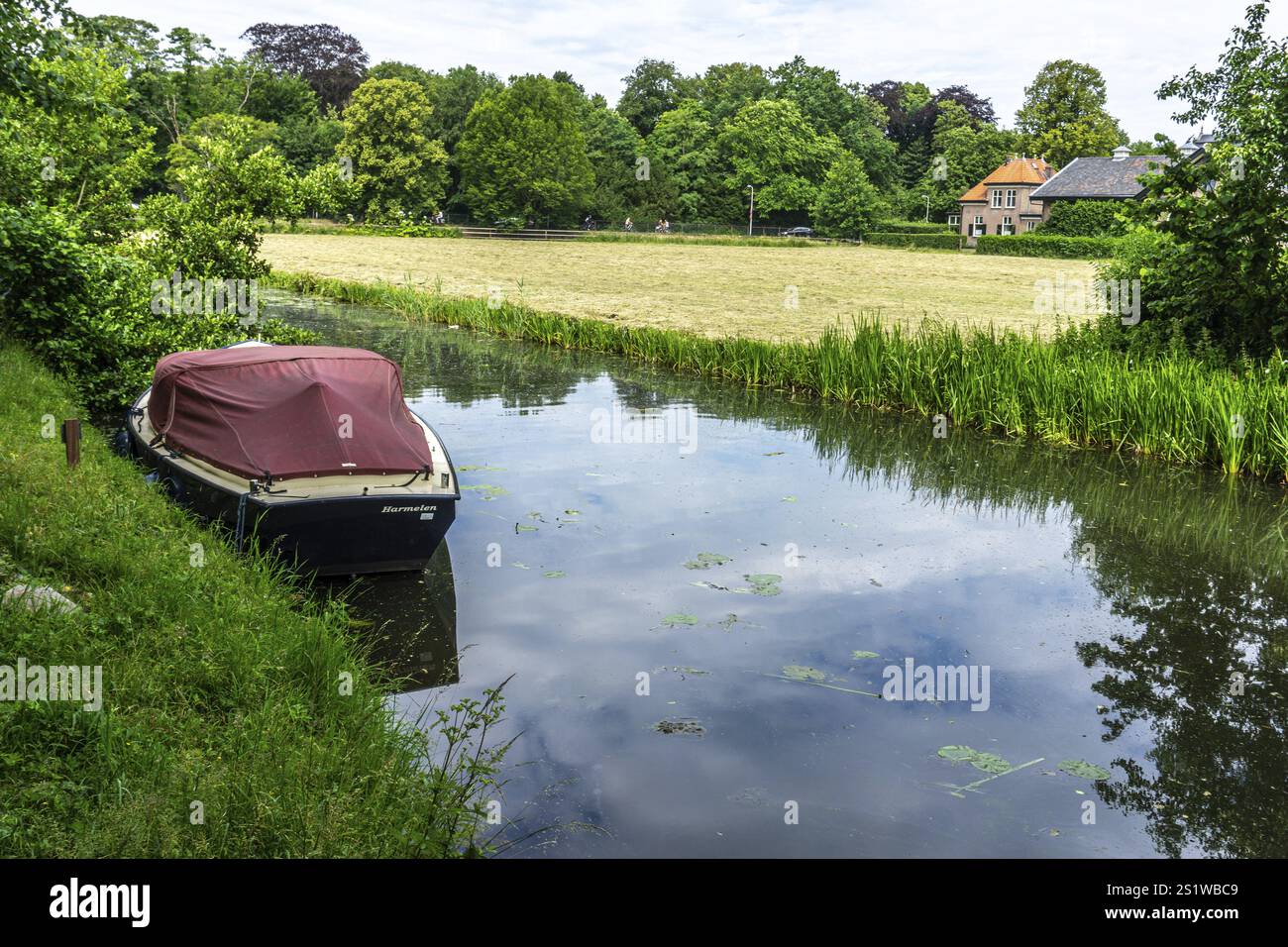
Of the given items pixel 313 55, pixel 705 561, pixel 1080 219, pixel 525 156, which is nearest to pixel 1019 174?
pixel 1080 219

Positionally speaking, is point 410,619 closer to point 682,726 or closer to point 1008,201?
point 682,726

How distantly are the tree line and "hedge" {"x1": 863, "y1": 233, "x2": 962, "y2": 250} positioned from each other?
3.02 meters

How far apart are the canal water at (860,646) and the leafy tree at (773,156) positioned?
85.6 m

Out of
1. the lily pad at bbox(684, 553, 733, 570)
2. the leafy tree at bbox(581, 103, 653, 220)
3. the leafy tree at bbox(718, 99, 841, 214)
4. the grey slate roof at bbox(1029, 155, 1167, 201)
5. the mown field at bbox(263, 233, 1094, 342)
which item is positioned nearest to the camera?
the lily pad at bbox(684, 553, 733, 570)

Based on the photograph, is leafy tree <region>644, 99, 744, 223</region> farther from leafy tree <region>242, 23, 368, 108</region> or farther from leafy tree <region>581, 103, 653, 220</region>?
leafy tree <region>242, 23, 368, 108</region>

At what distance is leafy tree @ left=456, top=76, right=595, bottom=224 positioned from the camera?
88.1 m

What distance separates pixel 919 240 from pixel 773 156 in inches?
774

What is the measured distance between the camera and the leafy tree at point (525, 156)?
88.1m

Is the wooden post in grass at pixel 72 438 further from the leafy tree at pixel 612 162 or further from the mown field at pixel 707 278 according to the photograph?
the leafy tree at pixel 612 162

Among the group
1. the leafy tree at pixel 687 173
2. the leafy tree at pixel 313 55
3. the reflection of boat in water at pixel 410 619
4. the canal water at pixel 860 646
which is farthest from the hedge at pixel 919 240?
the reflection of boat in water at pixel 410 619

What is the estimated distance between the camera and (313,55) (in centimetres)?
10688

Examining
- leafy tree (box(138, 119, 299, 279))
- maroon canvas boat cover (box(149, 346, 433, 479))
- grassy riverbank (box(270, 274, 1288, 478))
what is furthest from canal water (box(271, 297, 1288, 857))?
leafy tree (box(138, 119, 299, 279))
